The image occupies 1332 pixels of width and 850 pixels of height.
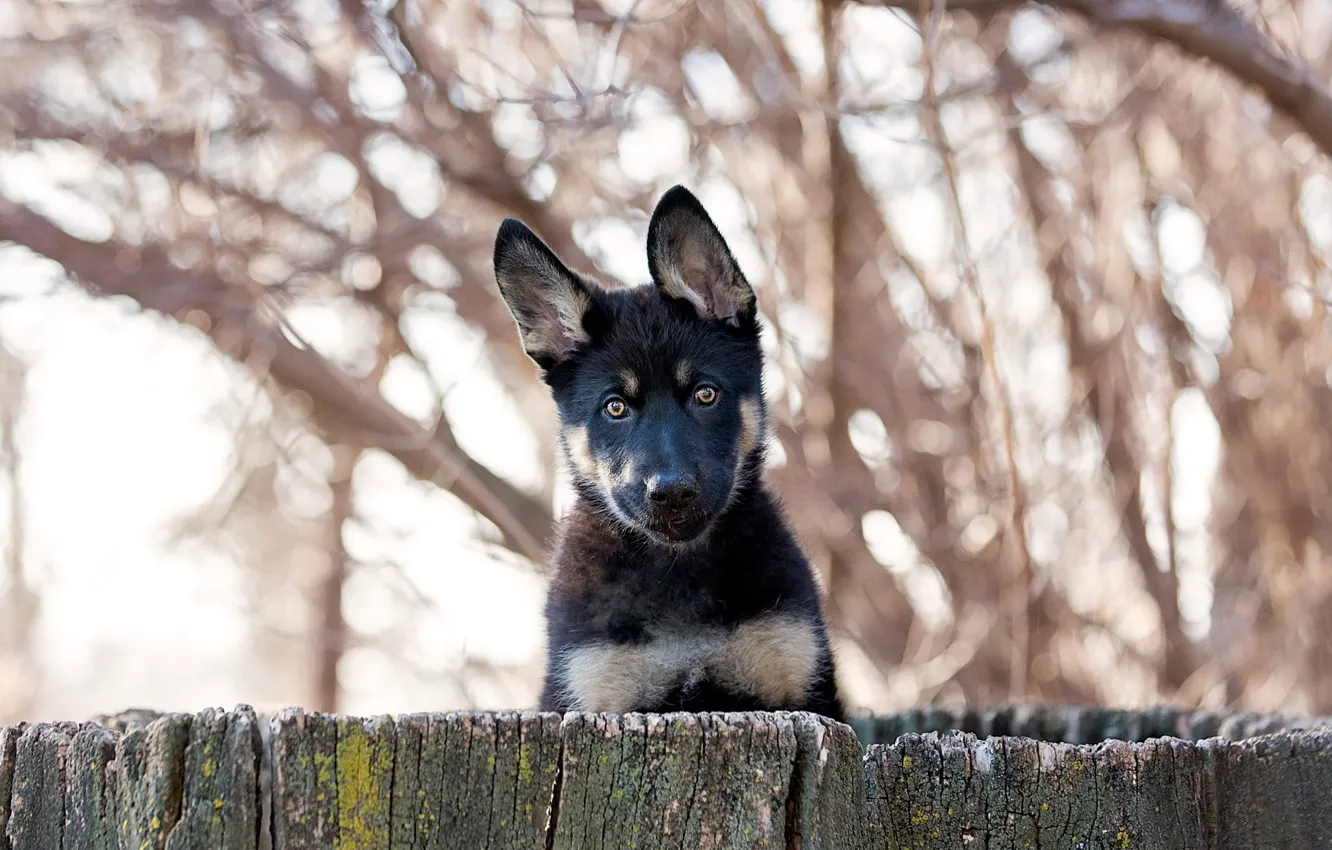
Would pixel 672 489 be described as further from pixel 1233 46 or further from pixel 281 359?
pixel 281 359

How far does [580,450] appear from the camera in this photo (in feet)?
15.8

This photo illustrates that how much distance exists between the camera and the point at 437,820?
2.78 m

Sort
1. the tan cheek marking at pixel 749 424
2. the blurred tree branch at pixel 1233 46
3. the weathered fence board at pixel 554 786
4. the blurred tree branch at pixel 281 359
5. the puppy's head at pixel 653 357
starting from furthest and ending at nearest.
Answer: the blurred tree branch at pixel 281 359 → the blurred tree branch at pixel 1233 46 → the tan cheek marking at pixel 749 424 → the puppy's head at pixel 653 357 → the weathered fence board at pixel 554 786

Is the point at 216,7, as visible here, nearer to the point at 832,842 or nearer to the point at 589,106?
the point at 589,106

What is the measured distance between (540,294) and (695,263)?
561 mm

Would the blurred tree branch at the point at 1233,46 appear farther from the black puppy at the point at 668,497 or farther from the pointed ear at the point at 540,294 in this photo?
the pointed ear at the point at 540,294

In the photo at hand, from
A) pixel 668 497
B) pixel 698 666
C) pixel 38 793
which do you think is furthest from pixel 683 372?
pixel 38 793

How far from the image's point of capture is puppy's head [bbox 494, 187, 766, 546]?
14.6 ft

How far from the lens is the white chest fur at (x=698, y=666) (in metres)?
4.19

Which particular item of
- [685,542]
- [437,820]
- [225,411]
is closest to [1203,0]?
[685,542]

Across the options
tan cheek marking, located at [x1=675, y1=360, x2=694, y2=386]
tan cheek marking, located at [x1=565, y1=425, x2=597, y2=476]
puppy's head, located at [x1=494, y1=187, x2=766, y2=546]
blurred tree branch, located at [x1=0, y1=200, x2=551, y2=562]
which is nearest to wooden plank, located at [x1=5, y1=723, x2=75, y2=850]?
puppy's head, located at [x1=494, y1=187, x2=766, y2=546]

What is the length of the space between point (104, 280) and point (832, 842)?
6.20 meters

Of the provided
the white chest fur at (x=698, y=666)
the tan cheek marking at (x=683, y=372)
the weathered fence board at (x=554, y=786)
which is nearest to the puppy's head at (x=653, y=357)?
the tan cheek marking at (x=683, y=372)

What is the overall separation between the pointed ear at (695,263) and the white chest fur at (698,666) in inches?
46.9
